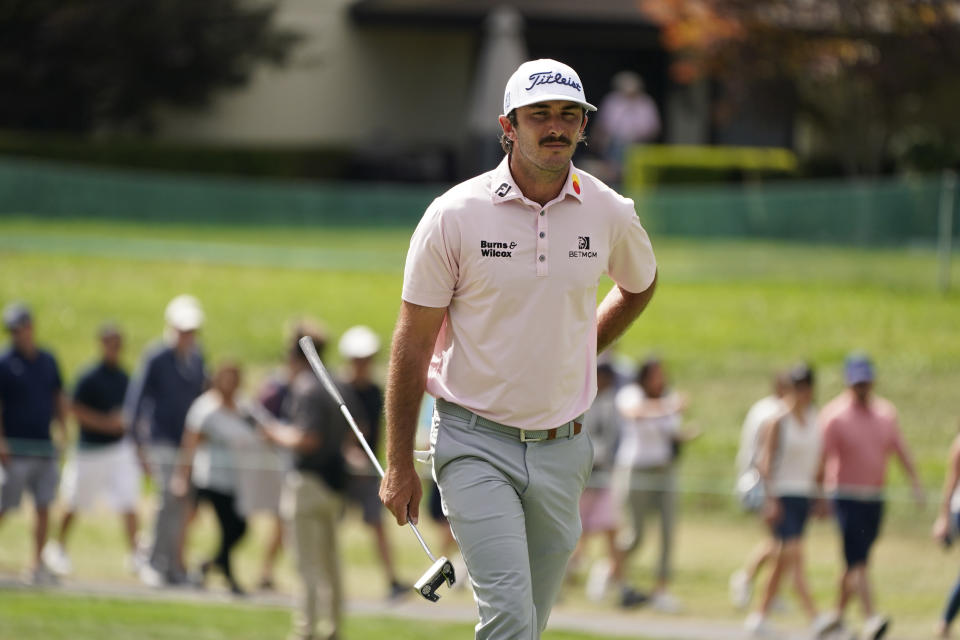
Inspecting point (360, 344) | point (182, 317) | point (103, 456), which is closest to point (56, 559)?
point (103, 456)

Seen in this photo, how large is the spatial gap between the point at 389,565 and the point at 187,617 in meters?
2.20

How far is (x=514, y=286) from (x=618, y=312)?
75 cm

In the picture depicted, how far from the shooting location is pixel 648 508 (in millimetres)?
12938

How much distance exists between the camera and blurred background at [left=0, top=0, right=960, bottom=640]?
49.3 ft

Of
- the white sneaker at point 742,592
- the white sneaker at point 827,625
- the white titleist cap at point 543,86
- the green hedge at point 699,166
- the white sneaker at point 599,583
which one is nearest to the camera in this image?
the white titleist cap at point 543,86

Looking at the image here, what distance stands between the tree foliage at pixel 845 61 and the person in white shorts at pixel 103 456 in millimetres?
12772

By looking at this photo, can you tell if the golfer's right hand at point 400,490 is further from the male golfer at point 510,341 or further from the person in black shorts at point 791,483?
the person in black shorts at point 791,483

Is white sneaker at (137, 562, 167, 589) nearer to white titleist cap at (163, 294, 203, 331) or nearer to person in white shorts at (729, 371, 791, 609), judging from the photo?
white titleist cap at (163, 294, 203, 331)

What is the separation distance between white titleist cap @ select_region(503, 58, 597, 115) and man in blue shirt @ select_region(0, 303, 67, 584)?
8199 mm

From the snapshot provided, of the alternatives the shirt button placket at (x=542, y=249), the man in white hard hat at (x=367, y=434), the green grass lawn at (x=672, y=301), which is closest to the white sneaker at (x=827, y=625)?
the man in white hard hat at (x=367, y=434)

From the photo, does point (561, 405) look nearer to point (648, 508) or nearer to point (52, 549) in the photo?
point (648, 508)

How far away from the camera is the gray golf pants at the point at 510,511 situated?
206 inches

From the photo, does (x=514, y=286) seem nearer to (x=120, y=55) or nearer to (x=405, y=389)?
(x=405, y=389)

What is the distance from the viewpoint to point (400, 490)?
17.6ft
